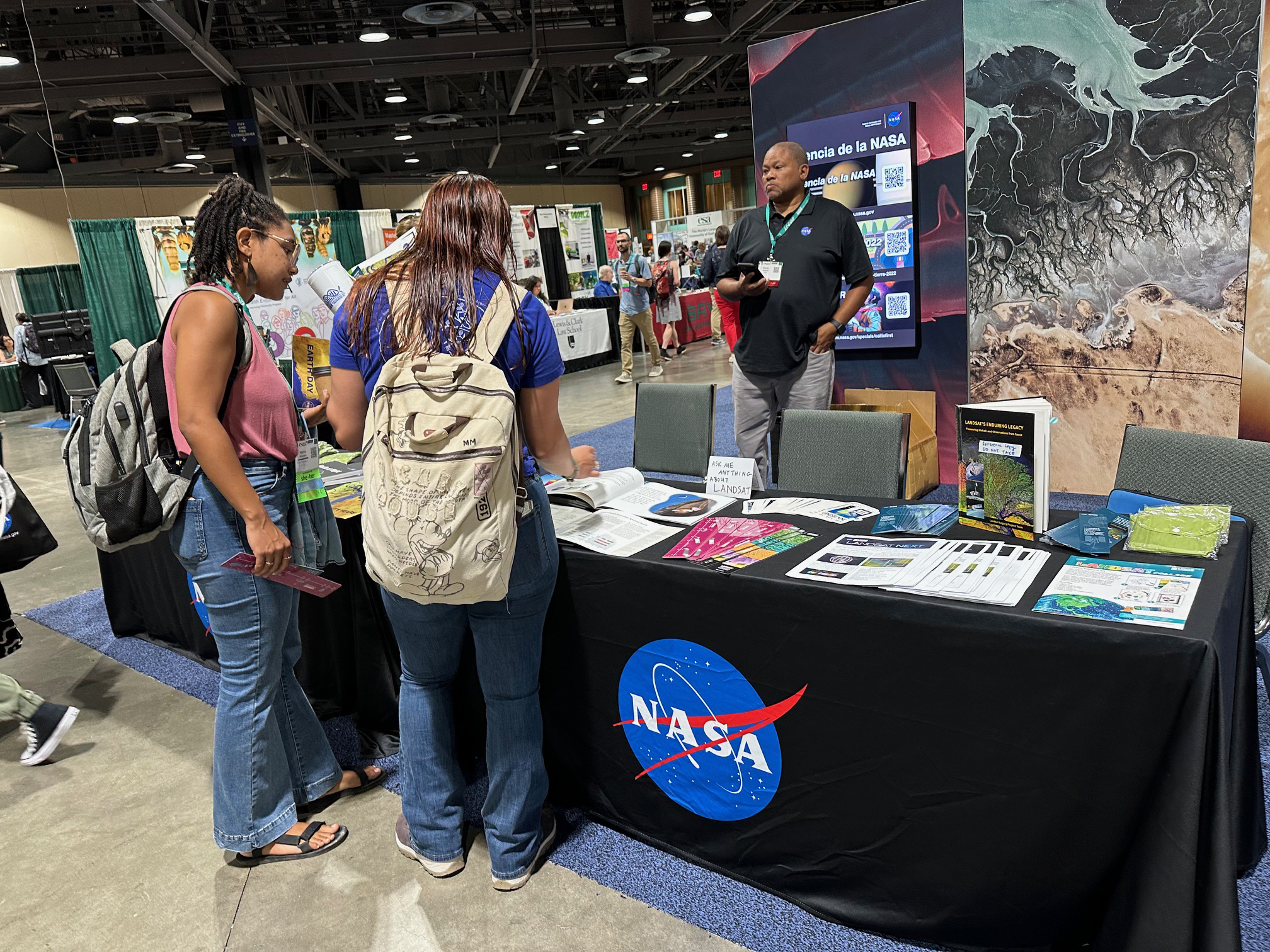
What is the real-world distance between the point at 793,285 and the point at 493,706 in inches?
Answer: 77.3

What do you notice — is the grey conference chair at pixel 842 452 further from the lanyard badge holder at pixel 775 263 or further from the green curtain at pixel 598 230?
the green curtain at pixel 598 230

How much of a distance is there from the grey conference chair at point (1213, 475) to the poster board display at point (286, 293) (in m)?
5.51

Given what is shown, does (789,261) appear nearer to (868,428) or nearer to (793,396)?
(793,396)

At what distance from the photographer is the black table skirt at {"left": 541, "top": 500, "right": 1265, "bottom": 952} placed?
1123 mm

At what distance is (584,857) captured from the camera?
1814 millimetres

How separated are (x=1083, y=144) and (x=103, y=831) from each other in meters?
4.24

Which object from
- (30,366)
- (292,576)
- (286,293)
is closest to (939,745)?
(292,576)

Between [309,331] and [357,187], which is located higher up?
[357,187]

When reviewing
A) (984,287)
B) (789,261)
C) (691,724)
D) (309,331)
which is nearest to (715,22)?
(984,287)

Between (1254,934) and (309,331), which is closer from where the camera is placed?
(1254,934)

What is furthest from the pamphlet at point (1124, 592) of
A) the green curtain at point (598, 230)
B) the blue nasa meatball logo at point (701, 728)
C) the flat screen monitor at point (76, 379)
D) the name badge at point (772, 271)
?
the green curtain at point (598, 230)

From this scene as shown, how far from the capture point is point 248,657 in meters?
1.73

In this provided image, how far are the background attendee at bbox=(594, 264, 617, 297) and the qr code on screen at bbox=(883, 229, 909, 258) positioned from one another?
26.4ft

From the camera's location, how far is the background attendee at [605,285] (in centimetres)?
1180
